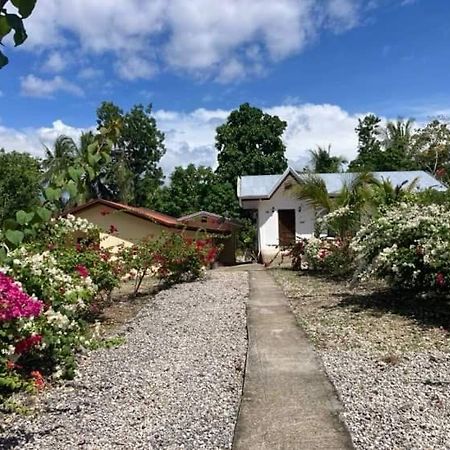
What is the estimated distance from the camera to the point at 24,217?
91.5 inches

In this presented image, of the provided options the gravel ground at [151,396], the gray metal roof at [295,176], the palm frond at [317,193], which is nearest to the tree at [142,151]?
the gray metal roof at [295,176]

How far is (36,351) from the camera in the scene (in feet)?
18.2

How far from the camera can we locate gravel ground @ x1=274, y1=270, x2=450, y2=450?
3965 mm

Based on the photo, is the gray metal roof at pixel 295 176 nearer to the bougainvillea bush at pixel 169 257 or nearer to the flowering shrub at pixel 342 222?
the flowering shrub at pixel 342 222

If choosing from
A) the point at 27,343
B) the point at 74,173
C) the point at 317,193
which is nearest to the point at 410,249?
the point at 27,343

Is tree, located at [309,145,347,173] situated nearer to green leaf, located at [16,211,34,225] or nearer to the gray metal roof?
the gray metal roof

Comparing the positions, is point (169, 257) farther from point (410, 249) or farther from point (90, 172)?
point (90, 172)

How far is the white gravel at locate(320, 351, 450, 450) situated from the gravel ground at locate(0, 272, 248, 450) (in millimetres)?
1028

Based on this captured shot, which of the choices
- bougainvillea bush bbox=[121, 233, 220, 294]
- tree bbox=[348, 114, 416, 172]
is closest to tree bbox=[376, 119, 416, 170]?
tree bbox=[348, 114, 416, 172]

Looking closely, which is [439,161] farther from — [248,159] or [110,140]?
[110,140]

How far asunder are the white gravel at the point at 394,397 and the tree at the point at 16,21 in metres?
3.39

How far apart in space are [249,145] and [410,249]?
30272mm

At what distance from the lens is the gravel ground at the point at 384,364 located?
13.0 feet

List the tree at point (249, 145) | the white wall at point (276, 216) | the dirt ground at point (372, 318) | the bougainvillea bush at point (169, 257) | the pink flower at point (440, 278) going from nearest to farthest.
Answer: the dirt ground at point (372, 318), the pink flower at point (440, 278), the bougainvillea bush at point (169, 257), the white wall at point (276, 216), the tree at point (249, 145)
